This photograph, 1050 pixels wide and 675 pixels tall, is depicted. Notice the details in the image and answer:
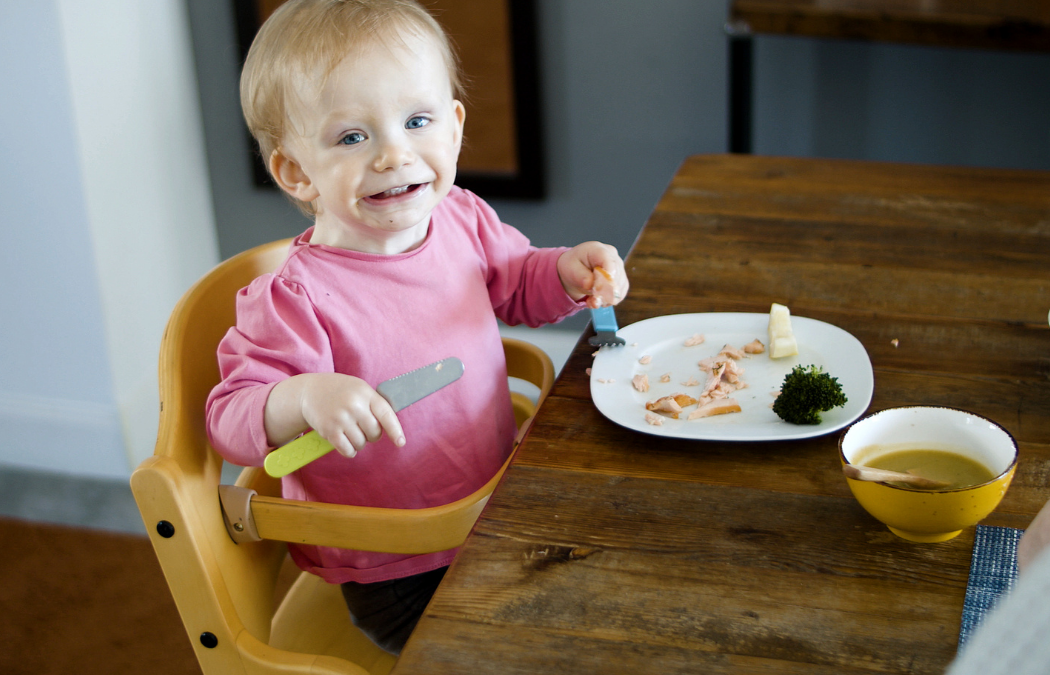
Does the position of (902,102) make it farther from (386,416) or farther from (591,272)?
(386,416)

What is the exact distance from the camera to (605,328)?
1029mm

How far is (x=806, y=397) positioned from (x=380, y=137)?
0.48 metres

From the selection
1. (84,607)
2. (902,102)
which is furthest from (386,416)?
(902,102)

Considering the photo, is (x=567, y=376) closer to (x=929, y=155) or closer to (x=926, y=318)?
(x=926, y=318)

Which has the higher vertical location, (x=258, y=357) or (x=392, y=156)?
(x=392, y=156)

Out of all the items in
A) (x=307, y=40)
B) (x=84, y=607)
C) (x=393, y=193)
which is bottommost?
(x=84, y=607)

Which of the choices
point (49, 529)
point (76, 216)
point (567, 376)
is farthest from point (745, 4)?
point (49, 529)

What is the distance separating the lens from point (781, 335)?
0.98 m

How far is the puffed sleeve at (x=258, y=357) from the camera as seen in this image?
870mm

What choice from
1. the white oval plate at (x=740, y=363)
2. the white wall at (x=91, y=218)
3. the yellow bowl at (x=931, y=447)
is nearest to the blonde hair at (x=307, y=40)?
the white oval plate at (x=740, y=363)

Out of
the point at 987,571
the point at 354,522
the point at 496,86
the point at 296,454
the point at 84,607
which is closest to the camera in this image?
the point at 987,571

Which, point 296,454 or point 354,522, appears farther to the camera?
point 354,522

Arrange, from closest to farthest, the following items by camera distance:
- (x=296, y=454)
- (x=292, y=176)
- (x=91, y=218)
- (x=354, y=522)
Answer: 1. (x=296, y=454)
2. (x=354, y=522)
3. (x=292, y=176)
4. (x=91, y=218)

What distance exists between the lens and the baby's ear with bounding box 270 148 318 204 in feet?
3.31
